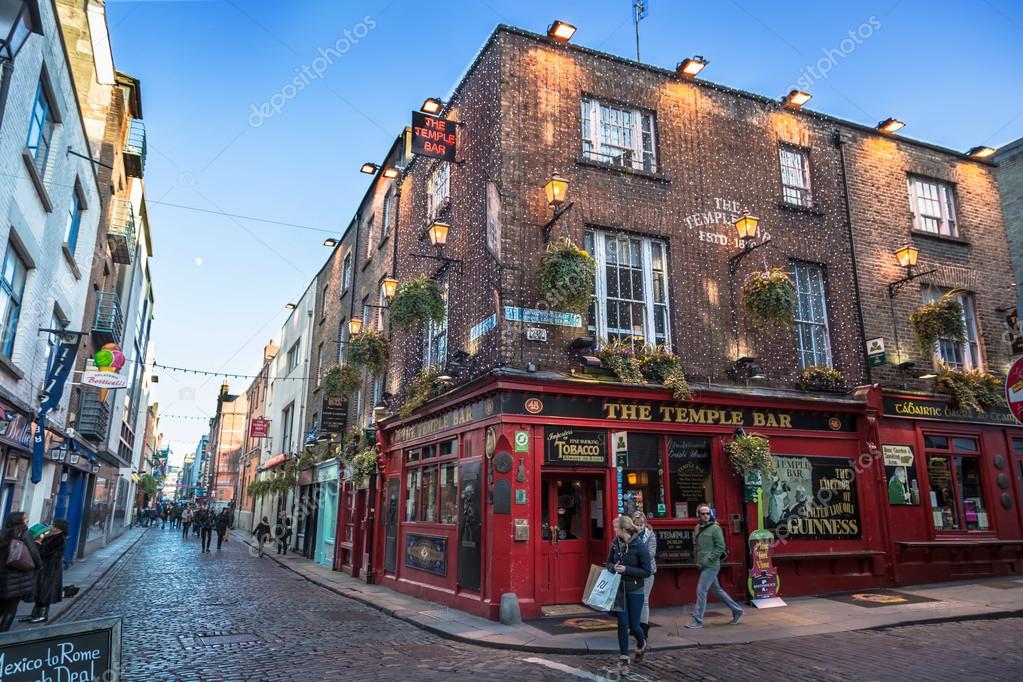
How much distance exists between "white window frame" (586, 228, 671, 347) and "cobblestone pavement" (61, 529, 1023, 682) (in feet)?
19.6

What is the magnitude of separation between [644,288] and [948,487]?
27.7 ft

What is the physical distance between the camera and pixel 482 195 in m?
13.5

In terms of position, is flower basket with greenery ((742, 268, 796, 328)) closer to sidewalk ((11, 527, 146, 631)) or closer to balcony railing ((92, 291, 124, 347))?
sidewalk ((11, 527, 146, 631))

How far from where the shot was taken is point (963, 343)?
16.1 meters

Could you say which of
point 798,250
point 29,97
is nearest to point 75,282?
point 29,97

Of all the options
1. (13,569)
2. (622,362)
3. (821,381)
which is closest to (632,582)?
(622,362)

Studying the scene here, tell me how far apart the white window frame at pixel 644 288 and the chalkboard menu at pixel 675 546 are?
11.7 feet

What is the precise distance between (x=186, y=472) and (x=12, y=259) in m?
177

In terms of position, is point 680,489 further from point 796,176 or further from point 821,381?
point 796,176

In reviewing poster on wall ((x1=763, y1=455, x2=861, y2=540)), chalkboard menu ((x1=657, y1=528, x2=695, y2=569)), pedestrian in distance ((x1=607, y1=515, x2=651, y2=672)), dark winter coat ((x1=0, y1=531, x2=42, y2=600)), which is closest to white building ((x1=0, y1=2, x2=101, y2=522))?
dark winter coat ((x1=0, y1=531, x2=42, y2=600))

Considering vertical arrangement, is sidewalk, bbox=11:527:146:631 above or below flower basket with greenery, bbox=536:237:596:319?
below

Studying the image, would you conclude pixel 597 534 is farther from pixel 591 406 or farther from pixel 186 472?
pixel 186 472

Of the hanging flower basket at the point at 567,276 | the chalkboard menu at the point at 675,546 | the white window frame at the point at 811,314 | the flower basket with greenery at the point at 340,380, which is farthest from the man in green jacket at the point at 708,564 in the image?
the flower basket with greenery at the point at 340,380

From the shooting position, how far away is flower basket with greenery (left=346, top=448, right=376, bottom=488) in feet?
56.3
